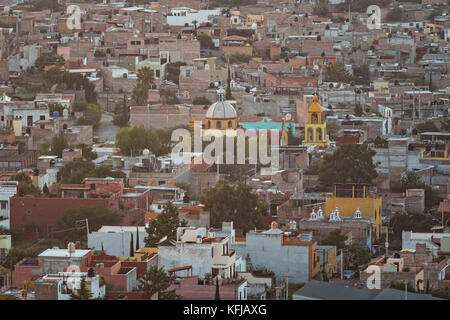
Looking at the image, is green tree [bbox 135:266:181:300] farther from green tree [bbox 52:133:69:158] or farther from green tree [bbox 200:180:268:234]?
green tree [bbox 52:133:69:158]

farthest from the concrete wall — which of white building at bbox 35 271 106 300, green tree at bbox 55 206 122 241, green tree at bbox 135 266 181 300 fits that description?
green tree at bbox 55 206 122 241

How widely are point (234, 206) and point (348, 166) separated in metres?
5.20

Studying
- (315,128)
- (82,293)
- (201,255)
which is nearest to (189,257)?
(201,255)

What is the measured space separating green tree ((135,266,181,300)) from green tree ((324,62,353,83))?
1218 inches

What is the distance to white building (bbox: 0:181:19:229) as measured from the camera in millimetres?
32312

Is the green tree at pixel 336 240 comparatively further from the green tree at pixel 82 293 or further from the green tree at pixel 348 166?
the green tree at pixel 82 293

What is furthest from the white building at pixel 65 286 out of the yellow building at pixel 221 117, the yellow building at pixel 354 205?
the yellow building at pixel 221 117

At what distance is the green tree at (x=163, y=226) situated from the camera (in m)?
29.1

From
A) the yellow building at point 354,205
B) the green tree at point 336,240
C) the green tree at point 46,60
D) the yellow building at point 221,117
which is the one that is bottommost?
the green tree at point 336,240

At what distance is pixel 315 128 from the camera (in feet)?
139

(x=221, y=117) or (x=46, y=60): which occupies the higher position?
(x=46, y=60)

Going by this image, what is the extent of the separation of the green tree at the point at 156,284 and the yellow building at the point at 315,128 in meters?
17.1

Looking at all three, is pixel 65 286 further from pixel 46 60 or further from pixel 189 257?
pixel 46 60
